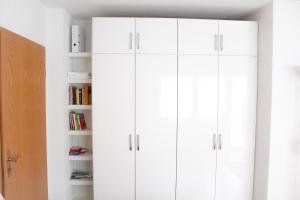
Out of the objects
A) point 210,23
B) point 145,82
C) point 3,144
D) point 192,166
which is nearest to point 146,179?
point 192,166

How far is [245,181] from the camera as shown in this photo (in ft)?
8.14

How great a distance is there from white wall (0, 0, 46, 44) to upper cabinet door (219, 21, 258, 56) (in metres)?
1.98

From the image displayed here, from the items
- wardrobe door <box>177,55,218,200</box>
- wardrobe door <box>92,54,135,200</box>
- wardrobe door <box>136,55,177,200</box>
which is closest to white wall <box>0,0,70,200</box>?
wardrobe door <box>92,54,135,200</box>

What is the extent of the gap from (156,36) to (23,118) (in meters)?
1.55

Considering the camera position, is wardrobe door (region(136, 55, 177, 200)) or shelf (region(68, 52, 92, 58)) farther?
shelf (region(68, 52, 92, 58))

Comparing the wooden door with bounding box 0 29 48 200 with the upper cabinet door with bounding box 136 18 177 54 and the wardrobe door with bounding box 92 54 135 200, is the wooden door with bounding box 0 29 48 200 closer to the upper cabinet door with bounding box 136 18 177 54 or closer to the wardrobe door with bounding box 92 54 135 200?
the wardrobe door with bounding box 92 54 135 200

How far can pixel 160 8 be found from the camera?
2.36m

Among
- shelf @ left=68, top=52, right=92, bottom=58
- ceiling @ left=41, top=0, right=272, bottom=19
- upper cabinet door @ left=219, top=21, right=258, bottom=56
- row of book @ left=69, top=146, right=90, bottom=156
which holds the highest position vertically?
ceiling @ left=41, top=0, right=272, bottom=19

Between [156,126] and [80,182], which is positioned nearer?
→ [156,126]

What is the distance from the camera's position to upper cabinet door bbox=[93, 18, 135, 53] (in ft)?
7.54

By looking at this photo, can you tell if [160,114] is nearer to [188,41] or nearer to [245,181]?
[188,41]

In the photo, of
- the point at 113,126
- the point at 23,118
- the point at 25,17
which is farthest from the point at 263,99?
the point at 25,17

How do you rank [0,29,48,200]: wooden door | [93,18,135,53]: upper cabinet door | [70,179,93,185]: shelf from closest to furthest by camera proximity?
[0,29,48,200]: wooden door < [93,18,135,53]: upper cabinet door < [70,179,93,185]: shelf

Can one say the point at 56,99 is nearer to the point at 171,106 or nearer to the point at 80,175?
the point at 80,175
